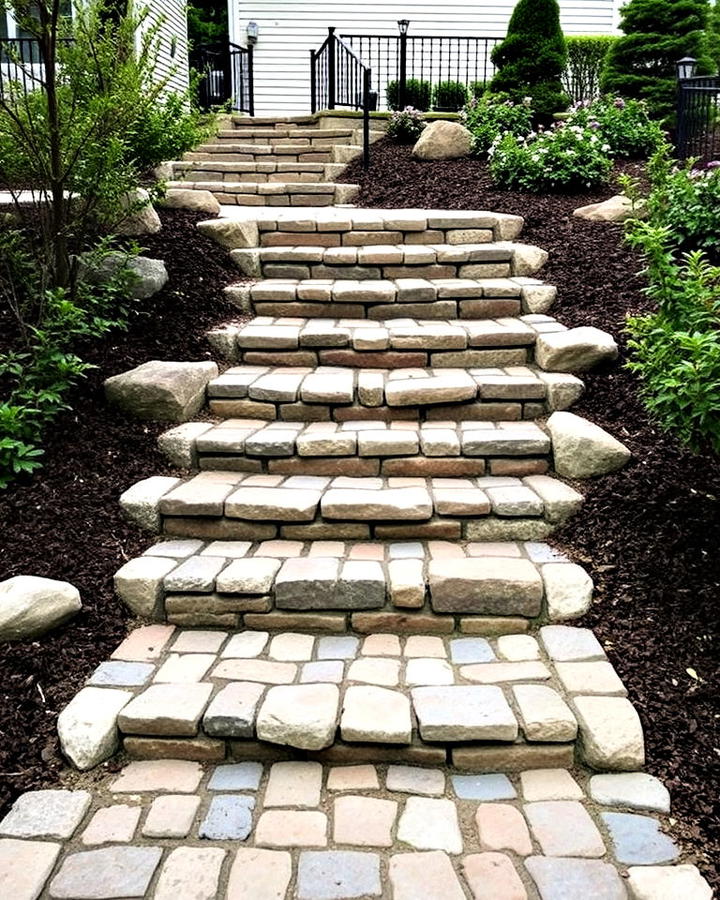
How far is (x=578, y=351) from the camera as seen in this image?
3.84 metres

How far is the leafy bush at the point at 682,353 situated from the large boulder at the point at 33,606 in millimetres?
2063

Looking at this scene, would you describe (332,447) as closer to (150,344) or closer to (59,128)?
(150,344)

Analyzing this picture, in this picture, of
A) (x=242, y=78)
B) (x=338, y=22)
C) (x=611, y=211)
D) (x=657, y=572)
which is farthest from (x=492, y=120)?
(x=242, y=78)

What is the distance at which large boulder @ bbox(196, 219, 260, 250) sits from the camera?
17.2 ft

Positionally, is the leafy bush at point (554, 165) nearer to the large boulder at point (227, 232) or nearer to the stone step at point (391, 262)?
the stone step at point (391, 262)

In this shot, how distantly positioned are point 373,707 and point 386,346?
219 cm

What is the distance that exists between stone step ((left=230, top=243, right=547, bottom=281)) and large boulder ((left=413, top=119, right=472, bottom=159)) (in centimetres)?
302

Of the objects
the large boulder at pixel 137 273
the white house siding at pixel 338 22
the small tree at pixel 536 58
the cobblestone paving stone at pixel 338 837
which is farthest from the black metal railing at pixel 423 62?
the cobblestone paving stone at pixel 338 837

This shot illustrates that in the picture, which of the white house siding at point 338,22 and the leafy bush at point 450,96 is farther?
the white house siding at point 338,22

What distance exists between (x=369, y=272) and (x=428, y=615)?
2855 millimetres

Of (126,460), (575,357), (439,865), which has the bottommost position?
(439,865)

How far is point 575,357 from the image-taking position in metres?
3.86

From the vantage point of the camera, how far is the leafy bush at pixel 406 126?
8.70 metres

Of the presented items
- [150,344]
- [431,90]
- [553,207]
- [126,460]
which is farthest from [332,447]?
[431,90]
